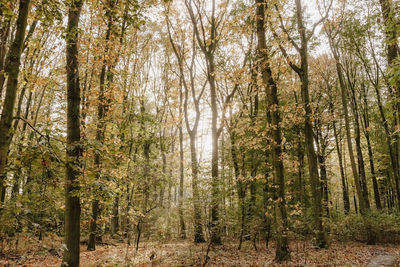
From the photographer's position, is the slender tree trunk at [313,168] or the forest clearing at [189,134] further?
the slender tree trunk at [313,168]

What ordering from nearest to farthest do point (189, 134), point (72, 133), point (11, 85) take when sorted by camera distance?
1. point (11, 85)
2. point (72, 133)
3. point (189, 134)

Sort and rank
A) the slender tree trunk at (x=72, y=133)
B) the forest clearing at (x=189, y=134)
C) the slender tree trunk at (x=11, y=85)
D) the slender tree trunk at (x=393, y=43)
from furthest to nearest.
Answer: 1. the slender tree trunk at (x=393, y=43)
2. the slender tree trunk at (x=72, y=133)
3. the forest clearing at (x=189, y=134)
4. the slender tree trunk at (x=11, y=85)

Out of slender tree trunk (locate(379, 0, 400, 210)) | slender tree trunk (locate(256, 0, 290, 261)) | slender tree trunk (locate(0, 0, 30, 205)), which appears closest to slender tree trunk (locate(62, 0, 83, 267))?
slender tree trunk (locate(0, 0, 30, 205))

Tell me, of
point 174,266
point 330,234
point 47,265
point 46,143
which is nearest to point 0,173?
point 46,143

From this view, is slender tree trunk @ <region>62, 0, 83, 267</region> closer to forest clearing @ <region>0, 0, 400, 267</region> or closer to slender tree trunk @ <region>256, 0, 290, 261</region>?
forest clearing @ <region>0, 0, 400, 267</region>

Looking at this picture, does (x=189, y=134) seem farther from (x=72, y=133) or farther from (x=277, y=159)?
(x=72, y=133)

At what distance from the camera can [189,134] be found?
16812 mm

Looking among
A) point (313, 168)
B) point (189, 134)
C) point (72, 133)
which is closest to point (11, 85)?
point (72, 133)

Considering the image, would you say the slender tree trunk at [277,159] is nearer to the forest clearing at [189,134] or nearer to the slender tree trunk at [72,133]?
the forest clearing at [189,134]

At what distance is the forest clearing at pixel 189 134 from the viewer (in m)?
3.43

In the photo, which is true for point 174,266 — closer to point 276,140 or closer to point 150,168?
point 150,168

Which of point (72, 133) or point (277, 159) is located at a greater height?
point (72, 133)

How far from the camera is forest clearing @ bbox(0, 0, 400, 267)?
343cm

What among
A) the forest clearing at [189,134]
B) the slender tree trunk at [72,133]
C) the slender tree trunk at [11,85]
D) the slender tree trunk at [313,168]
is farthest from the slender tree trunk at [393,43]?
the slender tree trunk at [72,133]
